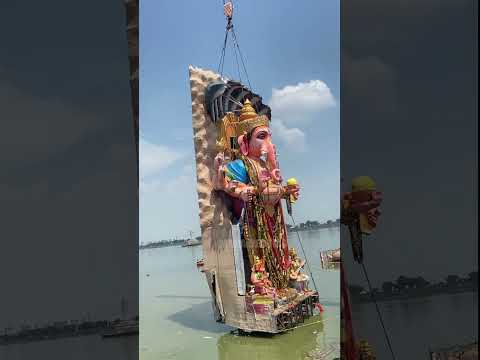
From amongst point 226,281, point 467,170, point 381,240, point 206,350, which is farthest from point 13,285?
point 226,281

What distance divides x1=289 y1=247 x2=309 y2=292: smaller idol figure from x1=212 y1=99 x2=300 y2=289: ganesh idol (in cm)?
9

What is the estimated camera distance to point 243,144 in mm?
3910

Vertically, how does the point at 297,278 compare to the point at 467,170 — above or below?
below

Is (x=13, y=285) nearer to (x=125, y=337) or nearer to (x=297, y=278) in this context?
(x=125, y=337)

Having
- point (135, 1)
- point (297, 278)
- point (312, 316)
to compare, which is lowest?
point (312, 316)

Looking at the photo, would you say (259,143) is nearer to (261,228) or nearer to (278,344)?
(261,228)

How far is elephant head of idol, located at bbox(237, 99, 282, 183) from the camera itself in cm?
387

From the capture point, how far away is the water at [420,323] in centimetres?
67

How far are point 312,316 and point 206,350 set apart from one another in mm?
1296

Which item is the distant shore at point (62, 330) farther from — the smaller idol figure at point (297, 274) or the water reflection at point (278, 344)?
the smaller idol figure at point (297, 274)

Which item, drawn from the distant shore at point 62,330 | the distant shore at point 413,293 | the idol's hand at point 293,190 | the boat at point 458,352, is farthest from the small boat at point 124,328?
the idol's hand at point 293,190

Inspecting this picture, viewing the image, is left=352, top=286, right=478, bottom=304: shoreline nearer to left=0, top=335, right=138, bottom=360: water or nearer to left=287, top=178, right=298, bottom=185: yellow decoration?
left=0, top=335, right=138, bottom=360: water

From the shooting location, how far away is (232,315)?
3492 mm

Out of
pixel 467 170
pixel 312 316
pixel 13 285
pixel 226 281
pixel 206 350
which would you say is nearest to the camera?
pixel 467 170
